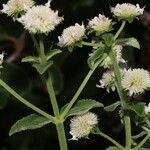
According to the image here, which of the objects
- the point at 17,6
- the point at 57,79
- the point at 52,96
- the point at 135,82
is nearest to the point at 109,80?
the point at 135,82

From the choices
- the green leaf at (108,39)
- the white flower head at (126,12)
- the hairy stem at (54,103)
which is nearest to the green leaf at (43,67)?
the hairy stem at (54,103)

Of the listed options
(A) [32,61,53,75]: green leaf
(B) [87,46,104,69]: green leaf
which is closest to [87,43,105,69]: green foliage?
(B) [87,46,104,69]: green leaf

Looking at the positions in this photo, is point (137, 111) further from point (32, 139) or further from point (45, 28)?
point (32, 139)

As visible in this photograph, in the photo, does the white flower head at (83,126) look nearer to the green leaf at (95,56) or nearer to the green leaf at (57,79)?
the green leaf at (95,56)

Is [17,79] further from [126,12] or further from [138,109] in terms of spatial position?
[138,109]

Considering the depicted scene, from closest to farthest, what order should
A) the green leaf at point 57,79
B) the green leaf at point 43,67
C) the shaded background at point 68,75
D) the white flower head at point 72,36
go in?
the green leaf at point 43,67 → the white flower head at point 72,36 → the green leaf at point 57,79 → the shaded background at point 68,75

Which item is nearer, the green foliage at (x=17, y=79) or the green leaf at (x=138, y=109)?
the green leaf at (x=138, y=109)
